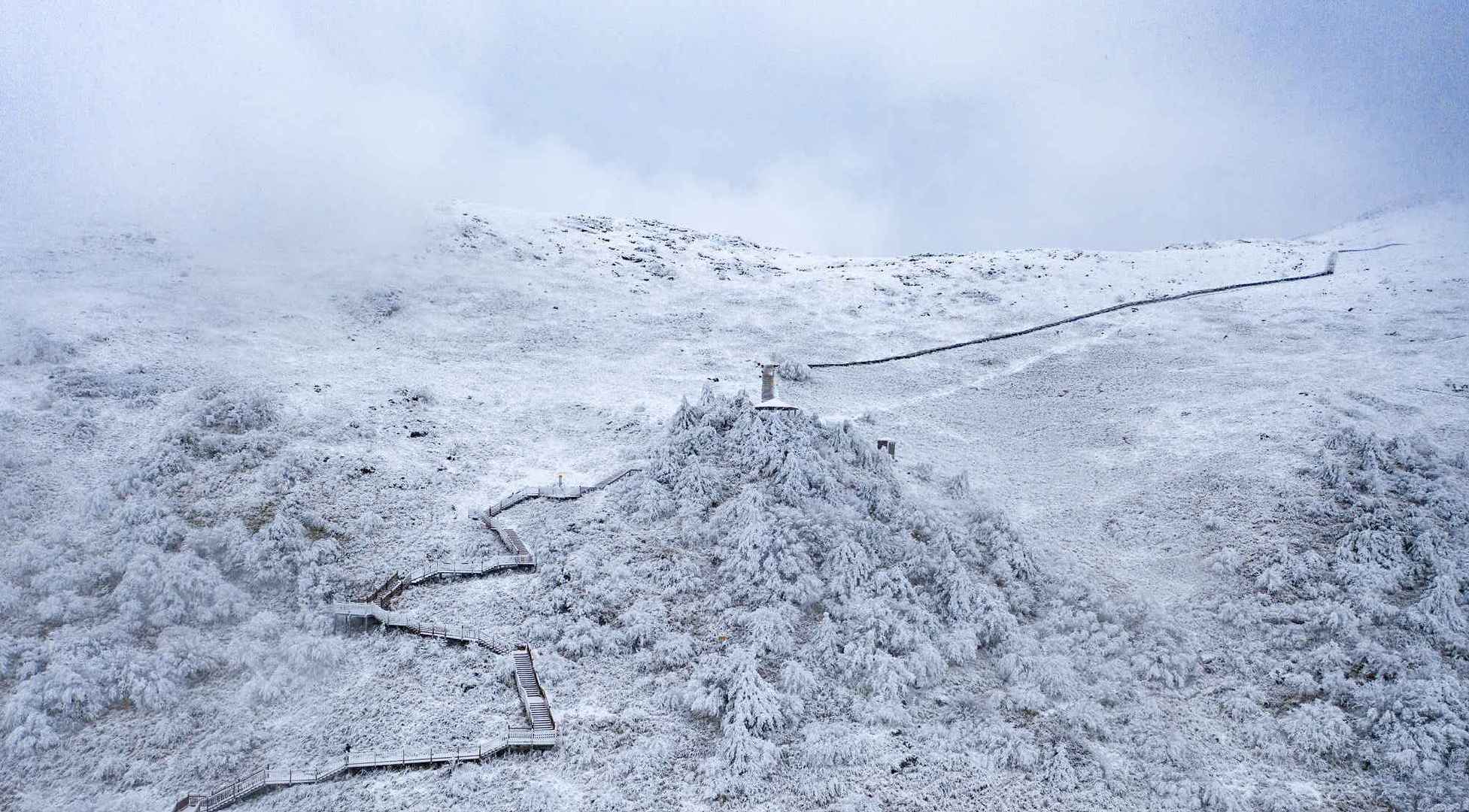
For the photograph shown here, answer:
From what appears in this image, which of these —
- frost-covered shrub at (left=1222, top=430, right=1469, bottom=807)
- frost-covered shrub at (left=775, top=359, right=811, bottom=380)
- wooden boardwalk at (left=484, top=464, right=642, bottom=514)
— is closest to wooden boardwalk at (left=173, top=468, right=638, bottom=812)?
wooden boardwalk at (left=484, top=464, right=642, bottom=514)

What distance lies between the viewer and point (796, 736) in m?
19.7

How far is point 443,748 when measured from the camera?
61.7ft

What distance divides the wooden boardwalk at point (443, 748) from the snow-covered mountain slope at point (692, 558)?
0.37 meters

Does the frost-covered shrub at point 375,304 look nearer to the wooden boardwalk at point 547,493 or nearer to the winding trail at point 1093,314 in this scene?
the wooden boardwalk at point 547,493

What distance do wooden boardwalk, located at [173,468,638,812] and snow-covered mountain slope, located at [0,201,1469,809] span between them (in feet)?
1.22

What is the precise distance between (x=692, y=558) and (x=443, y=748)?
9.85 m

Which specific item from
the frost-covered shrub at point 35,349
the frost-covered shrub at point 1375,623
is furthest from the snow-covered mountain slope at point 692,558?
the frost-covered shrub at point 35,349

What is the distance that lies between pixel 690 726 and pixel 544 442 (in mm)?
18387

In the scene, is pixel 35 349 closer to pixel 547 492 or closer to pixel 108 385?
pixel 108 385

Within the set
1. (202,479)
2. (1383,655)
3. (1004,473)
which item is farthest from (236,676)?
(1383,655)

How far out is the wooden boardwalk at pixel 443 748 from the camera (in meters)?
17.8

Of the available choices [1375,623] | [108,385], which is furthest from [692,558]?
[108,385]

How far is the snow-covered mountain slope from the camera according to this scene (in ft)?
62.0

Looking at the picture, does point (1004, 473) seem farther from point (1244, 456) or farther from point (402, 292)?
point (402, 292)
